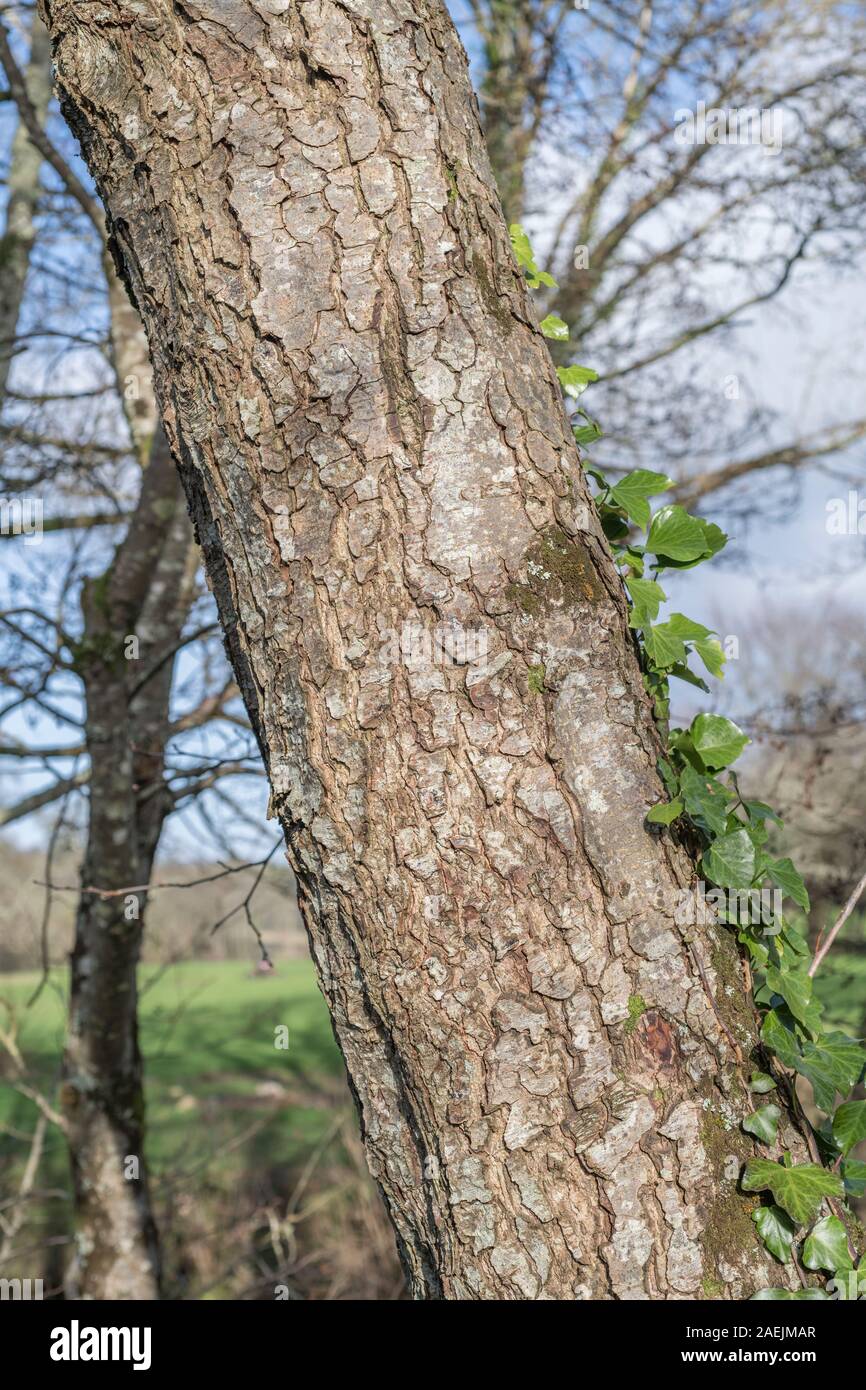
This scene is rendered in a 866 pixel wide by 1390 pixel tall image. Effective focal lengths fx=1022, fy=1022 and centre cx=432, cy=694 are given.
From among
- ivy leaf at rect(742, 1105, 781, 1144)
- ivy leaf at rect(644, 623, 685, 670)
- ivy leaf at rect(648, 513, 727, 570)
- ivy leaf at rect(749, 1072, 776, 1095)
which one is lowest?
ivy leaf at rect(742, 1105, 781, 1144)

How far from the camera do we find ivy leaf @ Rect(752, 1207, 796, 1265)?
43.1 inches

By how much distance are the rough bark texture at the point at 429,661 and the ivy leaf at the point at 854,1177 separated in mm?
278

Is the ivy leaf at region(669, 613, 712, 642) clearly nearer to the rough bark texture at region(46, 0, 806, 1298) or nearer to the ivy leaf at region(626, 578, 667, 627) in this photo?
the ivy leaf at region(626, 578, 667, 627)

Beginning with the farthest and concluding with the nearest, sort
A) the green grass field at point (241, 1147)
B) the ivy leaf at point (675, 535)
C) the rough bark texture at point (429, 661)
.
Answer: the green grass field at point (241, 1147) < the ivy leaf at point (675, 535) < the rough bark texture at point (429, 661)

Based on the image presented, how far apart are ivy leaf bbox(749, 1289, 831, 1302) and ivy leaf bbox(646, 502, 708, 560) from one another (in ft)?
2.89

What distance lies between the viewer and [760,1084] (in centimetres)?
115

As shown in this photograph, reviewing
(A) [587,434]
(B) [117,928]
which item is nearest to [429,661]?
(A) [587,434]

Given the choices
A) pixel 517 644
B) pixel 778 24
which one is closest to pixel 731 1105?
pixel 517 644

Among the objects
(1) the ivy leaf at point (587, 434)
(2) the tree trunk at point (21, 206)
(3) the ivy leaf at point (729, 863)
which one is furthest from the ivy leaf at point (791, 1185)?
(2) the tree trunk at point (21, 206)

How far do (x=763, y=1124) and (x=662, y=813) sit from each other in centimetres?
36

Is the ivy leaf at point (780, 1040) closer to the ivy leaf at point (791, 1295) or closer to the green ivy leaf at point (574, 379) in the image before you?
the ivy leaf at point (791, 1295)

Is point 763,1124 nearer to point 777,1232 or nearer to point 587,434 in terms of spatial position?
point 777,1232

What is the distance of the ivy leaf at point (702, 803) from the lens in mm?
1205

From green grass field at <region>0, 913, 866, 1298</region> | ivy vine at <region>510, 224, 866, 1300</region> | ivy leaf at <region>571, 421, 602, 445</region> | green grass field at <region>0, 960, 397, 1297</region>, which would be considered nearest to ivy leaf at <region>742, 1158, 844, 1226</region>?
ivy vine at <region>510, 224, 866, 1300</region>
